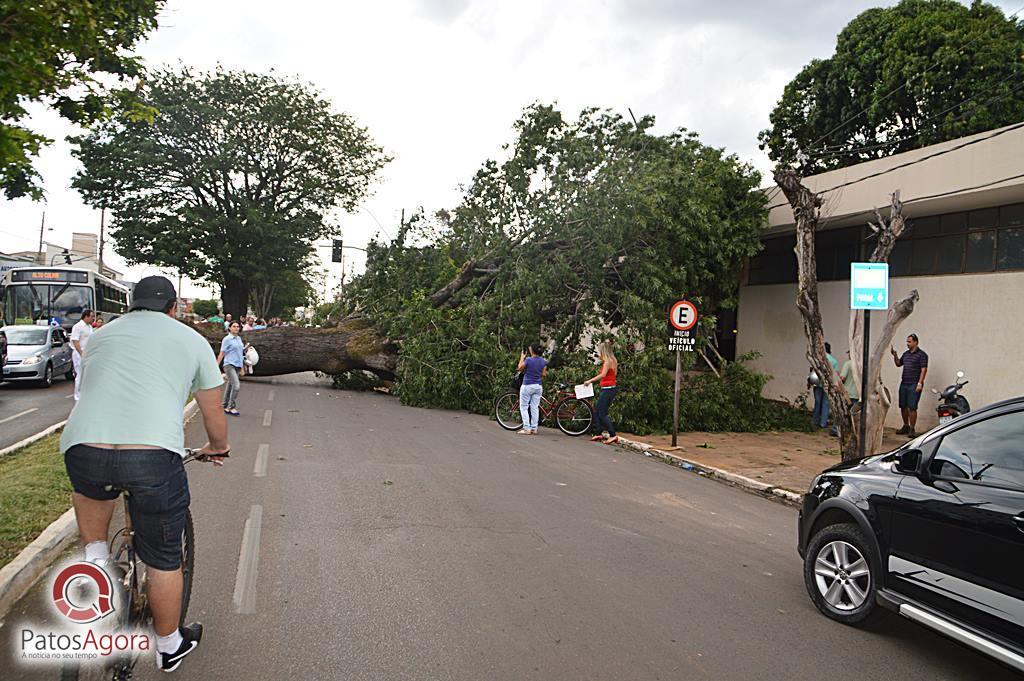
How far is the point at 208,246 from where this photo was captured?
36.5 m

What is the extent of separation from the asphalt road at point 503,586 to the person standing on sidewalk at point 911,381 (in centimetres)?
674

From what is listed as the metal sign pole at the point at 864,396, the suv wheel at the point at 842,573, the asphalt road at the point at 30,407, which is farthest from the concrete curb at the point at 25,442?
the metal sign pole at the point at 864,396

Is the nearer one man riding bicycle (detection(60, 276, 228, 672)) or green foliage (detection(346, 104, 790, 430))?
man riding bicycle (detection(60, 276, 228, 672))

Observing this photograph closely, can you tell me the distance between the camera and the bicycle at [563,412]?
14.5 m

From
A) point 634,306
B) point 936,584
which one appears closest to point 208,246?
point 634,306

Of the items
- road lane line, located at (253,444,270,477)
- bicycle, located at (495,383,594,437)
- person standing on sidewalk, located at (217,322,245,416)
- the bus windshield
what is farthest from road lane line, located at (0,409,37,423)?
the bus windshield

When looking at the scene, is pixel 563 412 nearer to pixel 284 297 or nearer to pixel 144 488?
pixel 144 488

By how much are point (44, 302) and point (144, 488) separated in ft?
86.6

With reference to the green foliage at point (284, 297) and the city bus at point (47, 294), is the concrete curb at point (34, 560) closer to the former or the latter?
the city bus at point (47, 294)

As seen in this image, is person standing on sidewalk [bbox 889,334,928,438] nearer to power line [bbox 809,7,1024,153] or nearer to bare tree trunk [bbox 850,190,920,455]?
bare tree trunk [bbox 850,190,920,455]

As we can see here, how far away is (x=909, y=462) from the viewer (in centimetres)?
456

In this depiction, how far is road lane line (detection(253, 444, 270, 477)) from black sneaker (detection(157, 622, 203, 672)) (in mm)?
5335

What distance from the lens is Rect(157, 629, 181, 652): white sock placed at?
356cm

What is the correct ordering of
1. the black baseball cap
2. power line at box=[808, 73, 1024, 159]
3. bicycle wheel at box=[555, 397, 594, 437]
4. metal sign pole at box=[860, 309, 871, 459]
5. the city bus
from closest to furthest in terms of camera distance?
the black baseball cap
metal sign pole at box=[860, 309, 871, 459]
bicycle wheel at box=[555, 397, 594, 437]
power line at box=[808, 73, 1024, 159]
the city bus
